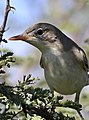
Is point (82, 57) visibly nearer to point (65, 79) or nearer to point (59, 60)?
point (59, 60)

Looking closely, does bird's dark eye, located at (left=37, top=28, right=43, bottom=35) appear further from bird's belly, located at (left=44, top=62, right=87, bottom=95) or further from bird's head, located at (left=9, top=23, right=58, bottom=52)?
bird's belly, located at (left=44, top=62, right=87, bottom=95)

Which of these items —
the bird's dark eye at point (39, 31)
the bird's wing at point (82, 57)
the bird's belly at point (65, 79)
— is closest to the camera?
the bird's belly at point (65, 79)

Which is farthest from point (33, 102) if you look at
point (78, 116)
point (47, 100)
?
point (78, 116)

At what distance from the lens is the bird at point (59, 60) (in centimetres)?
446

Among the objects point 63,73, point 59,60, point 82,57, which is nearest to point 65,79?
point 63,73

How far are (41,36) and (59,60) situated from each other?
0.34 metres

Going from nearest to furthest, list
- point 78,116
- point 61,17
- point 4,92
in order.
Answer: point 4,92 < point 78,116 < point 61,17

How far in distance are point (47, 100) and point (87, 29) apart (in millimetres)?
3860

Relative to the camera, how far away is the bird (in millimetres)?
4457

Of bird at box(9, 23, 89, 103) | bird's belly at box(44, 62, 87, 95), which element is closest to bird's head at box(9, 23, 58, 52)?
bird at box(9, 23, 89, 103)

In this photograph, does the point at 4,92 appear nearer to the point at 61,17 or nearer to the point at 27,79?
the point at 27,79

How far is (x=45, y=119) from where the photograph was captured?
2.77m

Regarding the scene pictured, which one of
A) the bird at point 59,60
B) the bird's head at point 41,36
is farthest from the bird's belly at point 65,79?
the bird's head at point 41,36

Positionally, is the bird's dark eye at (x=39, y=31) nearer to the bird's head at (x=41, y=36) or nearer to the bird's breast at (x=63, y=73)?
the bird's head at (x=41, y=36)
